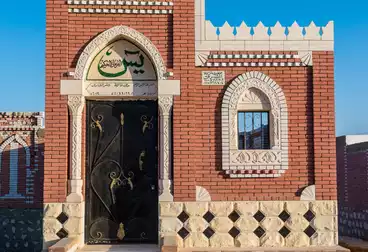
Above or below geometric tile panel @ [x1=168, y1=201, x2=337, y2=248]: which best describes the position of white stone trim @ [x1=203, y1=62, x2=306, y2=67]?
above

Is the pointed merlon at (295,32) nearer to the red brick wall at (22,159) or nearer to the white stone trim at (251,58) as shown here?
the white stone trim at (251,58)

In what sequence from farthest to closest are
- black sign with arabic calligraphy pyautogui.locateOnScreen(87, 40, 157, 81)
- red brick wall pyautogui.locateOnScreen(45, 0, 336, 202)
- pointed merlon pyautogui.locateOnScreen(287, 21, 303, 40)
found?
pointed merlon pyautogui.locateOnScreen(287, 21, 303, 40), black sign with arabic calligraphy pyautogui.locateOnScreen(87, 40, 157, 81), red brick wall pyautogui.locateOnScreen(45, 0, 336, 202)

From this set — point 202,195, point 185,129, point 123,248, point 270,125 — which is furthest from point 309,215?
point 123,248

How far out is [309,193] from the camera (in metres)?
8.05

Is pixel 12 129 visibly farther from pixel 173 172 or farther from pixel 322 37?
A: pixel 322 37

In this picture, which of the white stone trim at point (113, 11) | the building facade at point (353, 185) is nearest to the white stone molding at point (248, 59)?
the white stone trim at point (113, 11)

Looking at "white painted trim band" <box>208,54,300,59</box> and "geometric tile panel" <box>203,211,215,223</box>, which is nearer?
"geometric tile panel" <box>203,211,215,223</box>

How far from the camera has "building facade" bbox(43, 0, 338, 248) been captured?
7.87 m

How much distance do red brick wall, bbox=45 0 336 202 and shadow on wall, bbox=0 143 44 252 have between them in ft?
28.6

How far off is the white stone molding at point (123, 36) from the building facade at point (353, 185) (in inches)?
413

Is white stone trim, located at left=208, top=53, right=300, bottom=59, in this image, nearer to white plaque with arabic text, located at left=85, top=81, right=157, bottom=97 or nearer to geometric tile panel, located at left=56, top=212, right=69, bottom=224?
white plaque with arabic text, located at left=85, top=81, right=157, bottom=97

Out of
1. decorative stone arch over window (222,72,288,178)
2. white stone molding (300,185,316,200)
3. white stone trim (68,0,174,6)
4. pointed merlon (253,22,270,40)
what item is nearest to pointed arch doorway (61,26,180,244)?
white stone trim (68,0,174,6)

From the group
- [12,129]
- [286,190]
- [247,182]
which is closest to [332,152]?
[286,190]

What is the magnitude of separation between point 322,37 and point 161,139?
10.5ft
